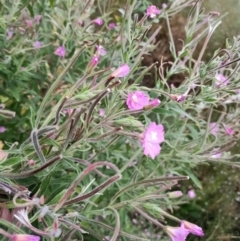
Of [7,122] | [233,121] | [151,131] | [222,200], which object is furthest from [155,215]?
[222,200]

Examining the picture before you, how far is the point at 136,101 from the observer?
2.70 ft

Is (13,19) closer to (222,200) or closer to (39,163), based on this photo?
(39,163)

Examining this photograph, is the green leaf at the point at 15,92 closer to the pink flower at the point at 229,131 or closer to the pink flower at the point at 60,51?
the pink flower at the point at 60,51

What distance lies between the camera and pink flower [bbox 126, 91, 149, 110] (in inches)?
32.1

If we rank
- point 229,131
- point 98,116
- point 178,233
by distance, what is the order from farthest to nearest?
point 229,131 < point 98,116 < point 178,233

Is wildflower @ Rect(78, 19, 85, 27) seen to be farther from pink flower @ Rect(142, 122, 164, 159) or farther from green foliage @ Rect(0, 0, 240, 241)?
pink flower @ Rect(142, 122, 164, 159)

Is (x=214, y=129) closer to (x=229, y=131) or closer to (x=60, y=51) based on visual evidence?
(x=229, y=131)

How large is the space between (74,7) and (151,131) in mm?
605

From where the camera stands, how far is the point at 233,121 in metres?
1.25

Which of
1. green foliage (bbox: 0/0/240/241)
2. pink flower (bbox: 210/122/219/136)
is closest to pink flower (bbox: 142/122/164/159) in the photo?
green foliage (bbox: 0/0/240/241)

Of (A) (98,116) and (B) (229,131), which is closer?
(A) (98,116)

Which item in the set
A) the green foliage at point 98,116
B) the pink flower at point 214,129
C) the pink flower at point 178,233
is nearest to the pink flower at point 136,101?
the green foliage at point 98,116

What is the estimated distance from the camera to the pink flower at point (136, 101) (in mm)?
816

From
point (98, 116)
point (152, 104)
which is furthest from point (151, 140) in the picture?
point (98, 116)
